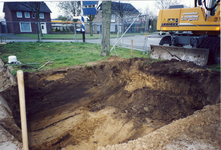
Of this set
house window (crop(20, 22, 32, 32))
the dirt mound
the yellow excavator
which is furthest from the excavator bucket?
house window (crop(20, 22, 32, 32))

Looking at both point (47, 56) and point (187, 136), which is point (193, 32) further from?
point (47, 56)

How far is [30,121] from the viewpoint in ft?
15.7

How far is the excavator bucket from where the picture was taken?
623cm

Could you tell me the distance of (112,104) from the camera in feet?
20.0

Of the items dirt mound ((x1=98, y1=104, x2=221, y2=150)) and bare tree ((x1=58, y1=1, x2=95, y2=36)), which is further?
bare tree ((x1=58, y1=1, x2=95, y2=36))

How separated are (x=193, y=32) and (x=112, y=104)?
586 cm

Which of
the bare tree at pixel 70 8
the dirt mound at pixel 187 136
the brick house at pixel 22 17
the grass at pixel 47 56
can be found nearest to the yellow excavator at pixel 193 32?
the grass at pixel 47 56

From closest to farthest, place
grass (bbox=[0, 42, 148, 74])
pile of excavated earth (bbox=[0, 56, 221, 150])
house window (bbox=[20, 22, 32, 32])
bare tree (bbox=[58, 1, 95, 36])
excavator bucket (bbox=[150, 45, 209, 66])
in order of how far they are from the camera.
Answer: pile of excavated earth (bbox=[0, 56, 221, 150]) → grass (bbox=[0, 42, 148, 74]) → excavator bucket (bbox=[150, 45, 209, 66]) → house window (bbox=[20, 22, 32, 32]) → bare tree (bbox=[58, 1, 95, 36])

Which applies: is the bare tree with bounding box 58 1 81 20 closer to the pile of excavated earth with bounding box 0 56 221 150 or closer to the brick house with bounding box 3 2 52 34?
the brick house with bounding box 3 2 52 34

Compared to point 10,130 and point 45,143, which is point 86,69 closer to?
point 45,143

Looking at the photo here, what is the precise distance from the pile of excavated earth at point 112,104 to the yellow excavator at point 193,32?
4.22 feet

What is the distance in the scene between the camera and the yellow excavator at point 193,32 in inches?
253

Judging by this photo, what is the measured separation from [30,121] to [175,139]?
441 cm

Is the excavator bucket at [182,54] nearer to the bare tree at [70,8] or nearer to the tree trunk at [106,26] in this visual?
the tree trunk at [106,26]
